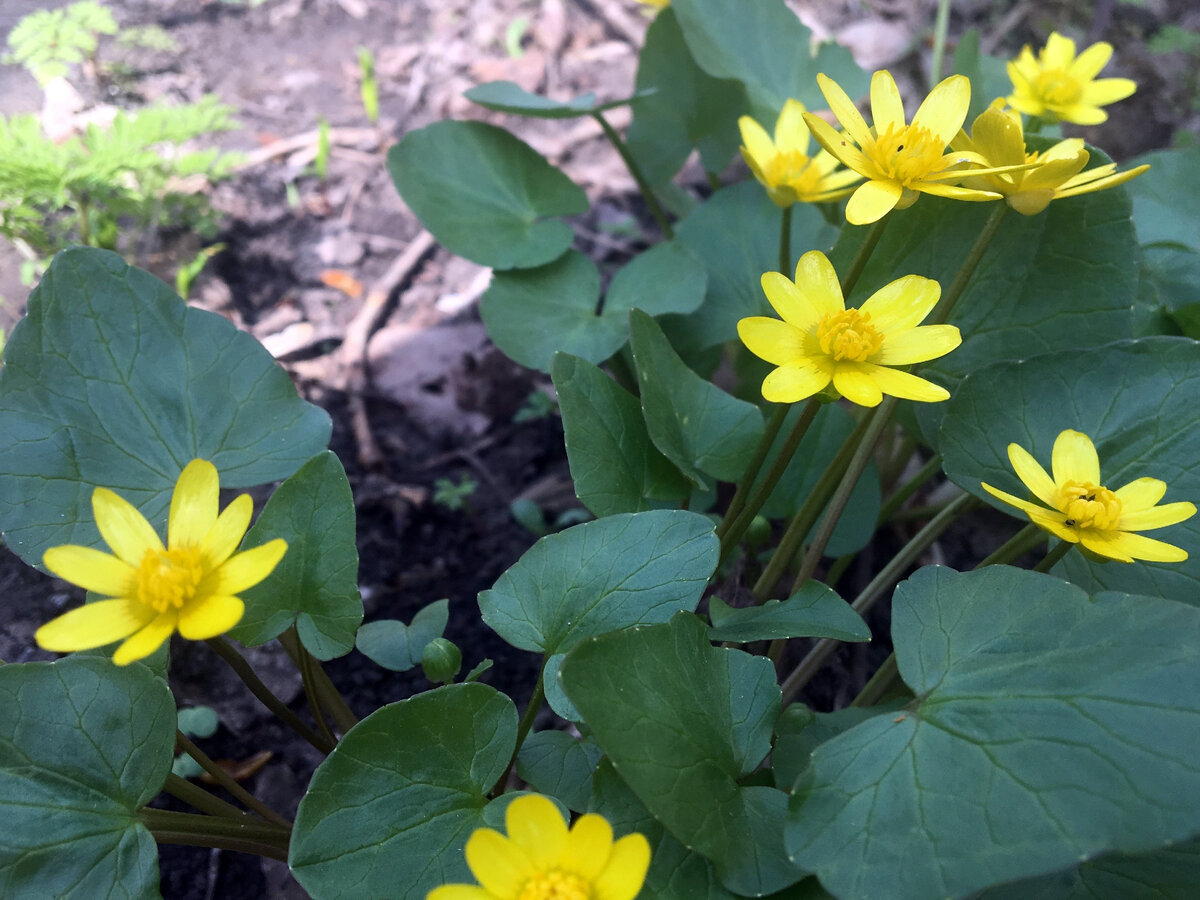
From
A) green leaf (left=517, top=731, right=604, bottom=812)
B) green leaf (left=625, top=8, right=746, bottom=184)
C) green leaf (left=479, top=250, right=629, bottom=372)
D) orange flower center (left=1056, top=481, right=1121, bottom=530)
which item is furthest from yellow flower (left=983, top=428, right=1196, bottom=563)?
green leaf (left=625, top=8, right=746, bottom=184)

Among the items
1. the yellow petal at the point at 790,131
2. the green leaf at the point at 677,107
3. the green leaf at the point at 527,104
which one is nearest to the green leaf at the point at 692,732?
the yellow petal at the point at 790,131

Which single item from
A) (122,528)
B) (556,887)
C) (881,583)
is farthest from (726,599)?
(122,528)

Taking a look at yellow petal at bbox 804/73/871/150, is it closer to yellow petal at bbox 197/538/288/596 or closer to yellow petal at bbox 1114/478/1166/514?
yellow petal at bbox 1114/478/1166/514

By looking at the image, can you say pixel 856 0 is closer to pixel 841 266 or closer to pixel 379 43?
pixel 379 43

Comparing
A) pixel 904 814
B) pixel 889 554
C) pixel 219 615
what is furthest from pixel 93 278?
pixel 889 554

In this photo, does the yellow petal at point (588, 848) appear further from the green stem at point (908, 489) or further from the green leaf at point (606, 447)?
the green stem at point (908, 489)

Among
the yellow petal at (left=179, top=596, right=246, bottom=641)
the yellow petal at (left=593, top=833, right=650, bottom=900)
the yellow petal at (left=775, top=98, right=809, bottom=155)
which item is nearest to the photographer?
the yellow petal at (left=593, top=833, right=650, bottom=900)
